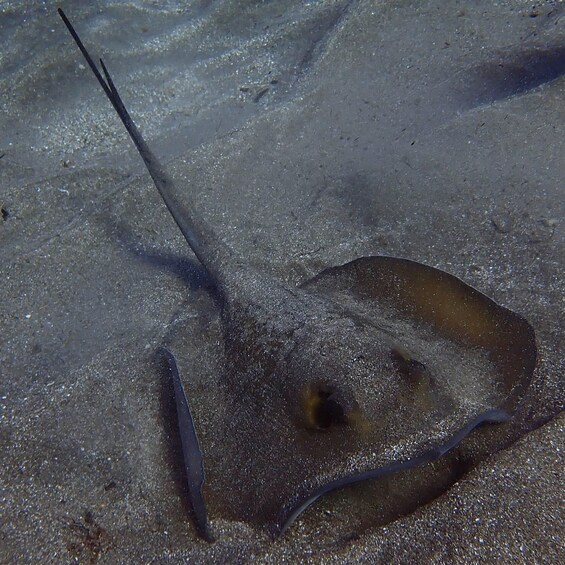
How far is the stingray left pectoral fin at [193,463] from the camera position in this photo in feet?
7.11

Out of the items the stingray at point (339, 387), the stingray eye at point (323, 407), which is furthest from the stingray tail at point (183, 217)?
the stingray eye at point (323, 407)

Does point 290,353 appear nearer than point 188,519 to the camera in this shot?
No

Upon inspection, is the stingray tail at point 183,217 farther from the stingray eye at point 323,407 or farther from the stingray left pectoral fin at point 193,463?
the stingray eye at point 323,407

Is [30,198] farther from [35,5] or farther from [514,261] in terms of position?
[514,261]

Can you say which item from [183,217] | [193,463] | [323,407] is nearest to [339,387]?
[323,407]

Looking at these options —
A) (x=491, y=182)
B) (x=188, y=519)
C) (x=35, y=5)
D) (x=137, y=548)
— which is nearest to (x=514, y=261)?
(x=491, y=182)

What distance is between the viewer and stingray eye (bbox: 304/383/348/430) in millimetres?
2129

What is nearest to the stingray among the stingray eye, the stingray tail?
the stingray eye

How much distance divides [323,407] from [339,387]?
0.13 m

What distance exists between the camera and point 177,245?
4090 mm

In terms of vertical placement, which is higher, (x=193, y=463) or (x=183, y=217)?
(x=183, y=217)

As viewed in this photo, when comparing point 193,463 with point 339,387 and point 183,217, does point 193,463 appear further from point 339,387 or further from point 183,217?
point 183,217

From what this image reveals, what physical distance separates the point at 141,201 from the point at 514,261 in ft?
11.3

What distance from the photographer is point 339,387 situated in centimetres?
218
